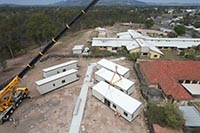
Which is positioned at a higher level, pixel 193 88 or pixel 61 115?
pixel 61 115

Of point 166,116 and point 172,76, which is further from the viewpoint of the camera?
point 172,76

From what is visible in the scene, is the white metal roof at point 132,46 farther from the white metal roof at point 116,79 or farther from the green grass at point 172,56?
the white metal roof at point 116,79

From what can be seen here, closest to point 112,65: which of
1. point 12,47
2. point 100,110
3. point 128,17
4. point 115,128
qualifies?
point 100,110

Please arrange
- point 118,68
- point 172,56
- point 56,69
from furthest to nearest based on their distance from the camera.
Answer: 1. point 172,56
2. point 56,69
3. point 118,68

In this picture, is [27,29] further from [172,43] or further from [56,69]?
[172,43]

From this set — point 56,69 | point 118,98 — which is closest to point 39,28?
point 56,69

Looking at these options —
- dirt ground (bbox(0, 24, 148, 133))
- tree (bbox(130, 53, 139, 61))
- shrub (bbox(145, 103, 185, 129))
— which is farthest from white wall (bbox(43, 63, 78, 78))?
shrub (bbox(145, 103, 185, 129))

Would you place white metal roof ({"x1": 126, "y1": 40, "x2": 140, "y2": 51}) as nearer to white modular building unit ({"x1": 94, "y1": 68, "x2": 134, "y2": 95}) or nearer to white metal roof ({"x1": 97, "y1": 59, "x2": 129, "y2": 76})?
white metal roof ({"x1": 97, "y1": 59, "x2": 129, "y2": 76})
